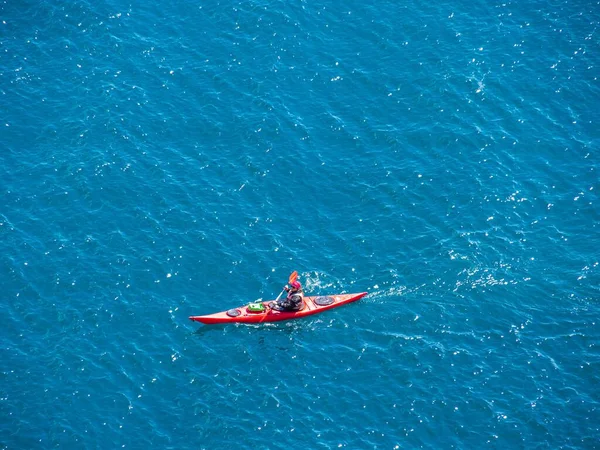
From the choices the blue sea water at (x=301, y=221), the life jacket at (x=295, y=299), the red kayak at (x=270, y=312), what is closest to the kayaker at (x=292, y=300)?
the life jacket at (x=295, y=299)

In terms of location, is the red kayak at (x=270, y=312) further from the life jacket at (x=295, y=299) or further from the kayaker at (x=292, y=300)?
the life jacket at (x=295, y=299)

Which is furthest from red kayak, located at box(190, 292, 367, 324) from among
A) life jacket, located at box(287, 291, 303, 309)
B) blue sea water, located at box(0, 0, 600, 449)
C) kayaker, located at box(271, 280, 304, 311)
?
blue sea water, located at box(0, 0, 600, 449)

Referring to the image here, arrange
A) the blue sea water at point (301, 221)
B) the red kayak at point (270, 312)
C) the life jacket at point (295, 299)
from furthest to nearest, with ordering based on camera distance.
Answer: the life jacket at point (295, 299)
the red kayak at point (270, 312)
the blue sea water at point (301, 221)

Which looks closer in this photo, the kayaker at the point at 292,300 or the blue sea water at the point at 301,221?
the blue sea water at the point at 301,221

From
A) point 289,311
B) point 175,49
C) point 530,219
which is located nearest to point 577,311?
point 530,219

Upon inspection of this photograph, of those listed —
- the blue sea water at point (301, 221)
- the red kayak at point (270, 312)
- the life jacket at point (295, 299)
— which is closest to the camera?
the blue sea water at point (301, 221)

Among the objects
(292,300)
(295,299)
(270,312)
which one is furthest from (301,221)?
(270,312)

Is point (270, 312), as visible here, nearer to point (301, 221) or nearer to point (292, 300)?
point (292, 300)
